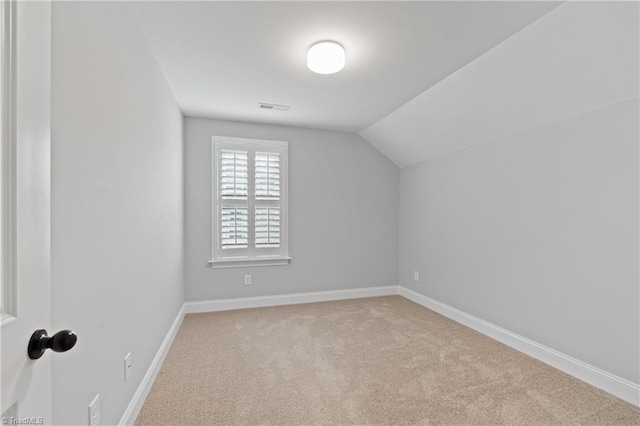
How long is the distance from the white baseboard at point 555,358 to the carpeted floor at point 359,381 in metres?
0.07

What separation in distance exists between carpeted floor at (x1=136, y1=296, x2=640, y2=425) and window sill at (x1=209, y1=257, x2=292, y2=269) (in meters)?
0.76

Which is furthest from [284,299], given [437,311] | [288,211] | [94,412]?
[94,412]

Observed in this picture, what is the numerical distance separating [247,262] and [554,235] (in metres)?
3.19

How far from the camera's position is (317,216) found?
4.18 m

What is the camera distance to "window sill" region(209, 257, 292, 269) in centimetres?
378

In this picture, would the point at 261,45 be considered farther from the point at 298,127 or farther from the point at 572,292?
the point at 572,292

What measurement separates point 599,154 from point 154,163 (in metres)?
3.17

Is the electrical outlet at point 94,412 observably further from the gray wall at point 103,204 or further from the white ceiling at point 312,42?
the white ceiling at point 312,42

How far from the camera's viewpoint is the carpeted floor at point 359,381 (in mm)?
1809

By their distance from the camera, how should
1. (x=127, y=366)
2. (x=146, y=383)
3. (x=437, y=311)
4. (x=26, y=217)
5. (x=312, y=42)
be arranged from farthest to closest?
(x=437, y=311), (x=312, y=42), (x=146, y=383), (x=127, y=366), (x=26, y=217)

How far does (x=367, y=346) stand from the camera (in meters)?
2.74

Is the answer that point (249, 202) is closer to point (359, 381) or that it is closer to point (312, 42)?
point (312, 42)

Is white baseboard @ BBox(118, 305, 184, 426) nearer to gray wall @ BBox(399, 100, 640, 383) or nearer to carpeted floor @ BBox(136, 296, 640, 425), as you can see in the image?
carpeted floor @ BBox(136, 296, 640, 425)

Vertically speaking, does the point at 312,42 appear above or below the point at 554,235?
above
